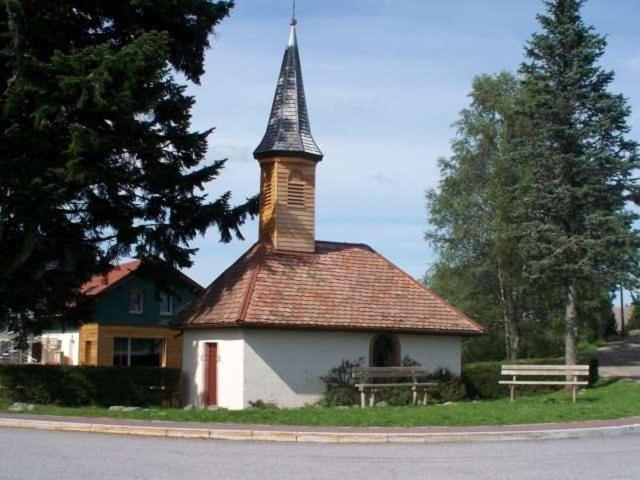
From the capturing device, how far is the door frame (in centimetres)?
2534

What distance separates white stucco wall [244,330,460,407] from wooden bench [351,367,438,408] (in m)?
1.09

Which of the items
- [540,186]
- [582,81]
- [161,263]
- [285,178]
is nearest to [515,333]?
[540,186]

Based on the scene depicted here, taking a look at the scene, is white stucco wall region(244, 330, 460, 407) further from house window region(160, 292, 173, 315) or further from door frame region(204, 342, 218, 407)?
house window region(160, 292, 173, 315)

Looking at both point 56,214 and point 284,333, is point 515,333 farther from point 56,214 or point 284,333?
point 56,214

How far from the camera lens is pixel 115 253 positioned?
25.4 m

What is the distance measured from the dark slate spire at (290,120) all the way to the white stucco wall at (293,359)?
654cm

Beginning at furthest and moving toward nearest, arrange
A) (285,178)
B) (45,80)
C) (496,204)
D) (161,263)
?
(496,204)
(285,178)
(161,263)
(45,80)

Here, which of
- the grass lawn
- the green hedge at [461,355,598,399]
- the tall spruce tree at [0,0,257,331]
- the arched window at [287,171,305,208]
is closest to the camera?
the grass lawn

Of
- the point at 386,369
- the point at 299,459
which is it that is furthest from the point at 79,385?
the point at 299,459

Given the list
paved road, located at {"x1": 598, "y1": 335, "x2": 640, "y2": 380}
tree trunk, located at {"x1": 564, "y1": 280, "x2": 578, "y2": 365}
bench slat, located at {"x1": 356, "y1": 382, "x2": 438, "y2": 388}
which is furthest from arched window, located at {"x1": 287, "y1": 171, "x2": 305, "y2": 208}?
paved road, located at {"x1": 598, "y1": 335, "x2": 640, "y2": 380}

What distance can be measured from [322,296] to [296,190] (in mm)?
4058

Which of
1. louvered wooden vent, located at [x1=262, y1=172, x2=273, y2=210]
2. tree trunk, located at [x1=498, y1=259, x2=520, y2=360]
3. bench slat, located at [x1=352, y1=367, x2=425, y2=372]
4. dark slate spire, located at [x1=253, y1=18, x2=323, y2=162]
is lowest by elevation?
bench slat, located at [x1=352, y1=367, x2=425, y2=372]

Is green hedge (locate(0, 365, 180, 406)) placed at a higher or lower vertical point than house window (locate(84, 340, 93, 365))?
lower

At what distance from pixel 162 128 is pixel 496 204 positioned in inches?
719
